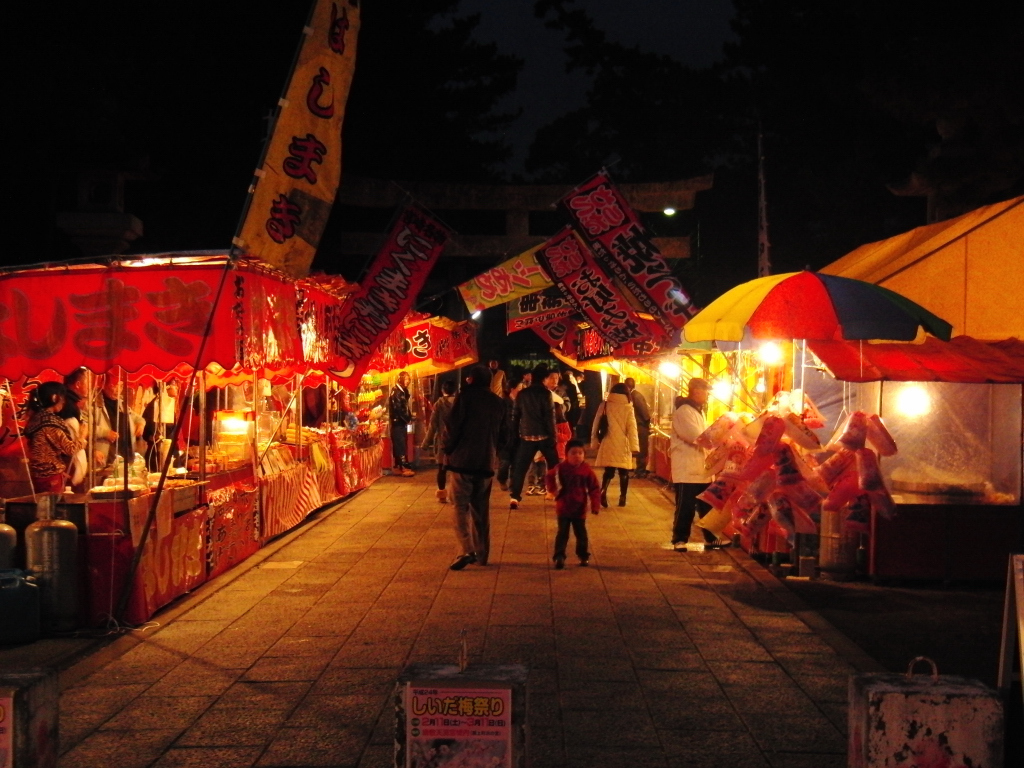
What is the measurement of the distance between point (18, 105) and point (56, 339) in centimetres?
791

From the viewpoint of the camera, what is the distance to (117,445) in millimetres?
12523

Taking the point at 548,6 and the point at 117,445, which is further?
the point at 548,6

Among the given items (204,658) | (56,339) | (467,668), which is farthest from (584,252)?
(467,668)

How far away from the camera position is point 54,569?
8.00m

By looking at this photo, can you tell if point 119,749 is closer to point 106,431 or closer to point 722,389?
point 106,431

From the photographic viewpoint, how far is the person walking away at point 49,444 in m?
10.0

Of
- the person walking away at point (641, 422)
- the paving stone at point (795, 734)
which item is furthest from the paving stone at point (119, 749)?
the person walking away at point (641, 422)

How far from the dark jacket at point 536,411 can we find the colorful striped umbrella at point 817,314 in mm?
5415

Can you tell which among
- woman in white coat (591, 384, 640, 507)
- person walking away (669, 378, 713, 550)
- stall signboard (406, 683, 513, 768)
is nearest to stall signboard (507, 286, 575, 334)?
woman in white coat (591, 384, 640, 507)

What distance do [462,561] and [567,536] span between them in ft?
3.49

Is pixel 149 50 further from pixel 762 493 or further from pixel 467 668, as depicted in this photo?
pixel 467 668

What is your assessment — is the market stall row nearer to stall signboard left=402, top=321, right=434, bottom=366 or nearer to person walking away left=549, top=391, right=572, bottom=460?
person walking away left=549, top=391, right=572, bottom=460

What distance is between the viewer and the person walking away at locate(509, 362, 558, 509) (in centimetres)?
1494

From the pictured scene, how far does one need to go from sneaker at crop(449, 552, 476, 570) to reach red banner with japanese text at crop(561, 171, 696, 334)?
4.11 m
